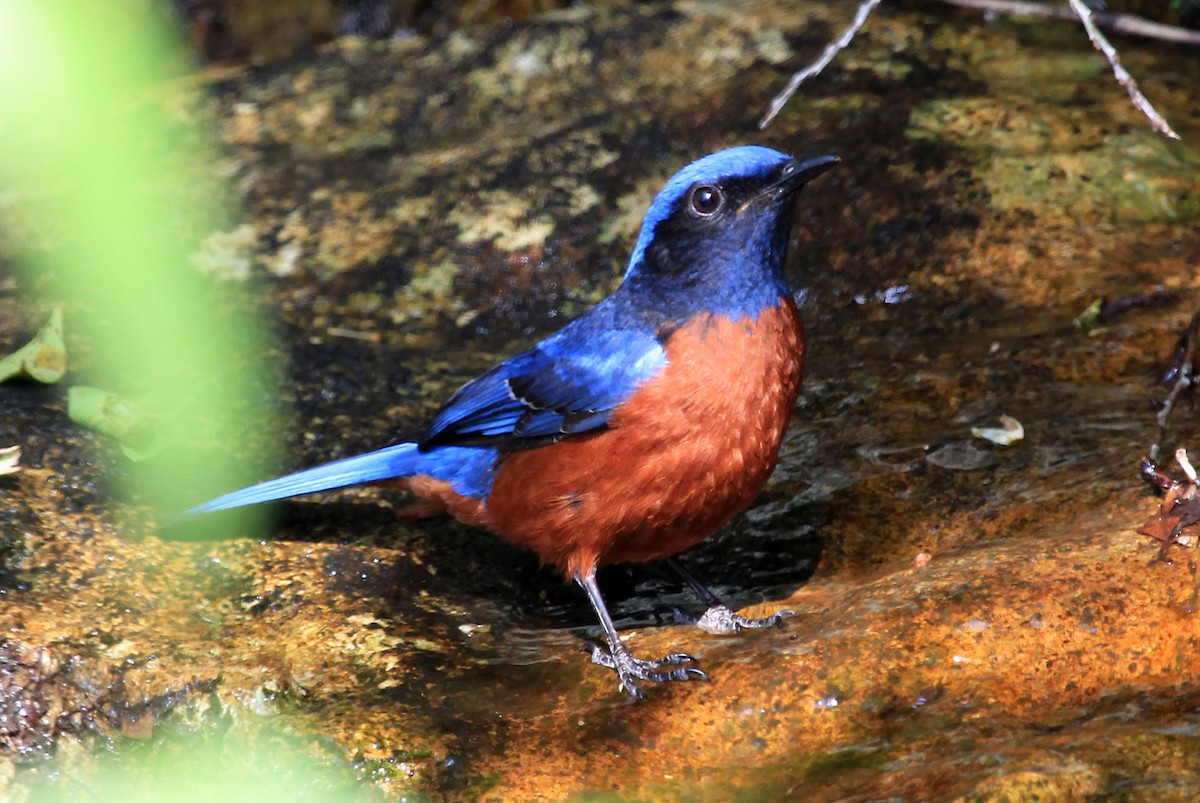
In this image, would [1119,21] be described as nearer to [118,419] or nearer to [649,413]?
[649,413]

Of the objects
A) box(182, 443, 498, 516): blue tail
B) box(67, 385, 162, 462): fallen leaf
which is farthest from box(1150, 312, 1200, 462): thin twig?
box(67, 385, 162, 462): fallen leaf

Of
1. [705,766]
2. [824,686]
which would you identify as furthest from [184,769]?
[824,686]

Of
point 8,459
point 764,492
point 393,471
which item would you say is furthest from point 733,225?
point 8,459

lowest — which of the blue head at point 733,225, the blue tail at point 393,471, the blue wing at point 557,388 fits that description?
the blue tail at point 393,471

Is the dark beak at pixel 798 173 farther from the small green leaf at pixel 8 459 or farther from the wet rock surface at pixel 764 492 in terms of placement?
the small green leaf at pixel 8 459

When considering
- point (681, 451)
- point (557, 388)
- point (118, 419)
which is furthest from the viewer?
point (118, 419)

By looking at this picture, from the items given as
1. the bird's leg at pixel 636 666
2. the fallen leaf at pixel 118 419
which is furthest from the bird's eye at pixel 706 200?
the fallen leaf at pixel 118 419

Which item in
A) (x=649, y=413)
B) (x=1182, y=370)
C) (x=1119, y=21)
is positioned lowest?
(x=1182, y=370)
